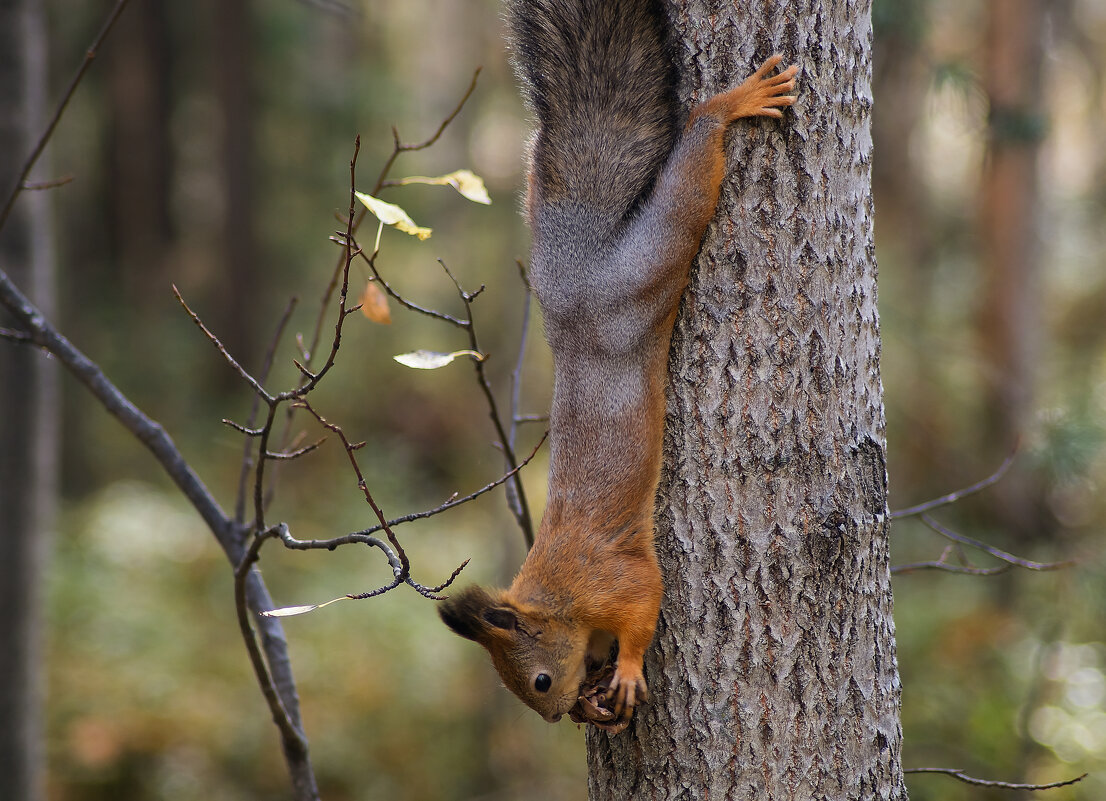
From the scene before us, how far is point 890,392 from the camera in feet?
28.0

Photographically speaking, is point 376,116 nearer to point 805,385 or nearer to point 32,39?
point 32,39

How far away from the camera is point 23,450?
349cm

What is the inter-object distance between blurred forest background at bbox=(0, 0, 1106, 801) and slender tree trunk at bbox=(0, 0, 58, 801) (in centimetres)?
160

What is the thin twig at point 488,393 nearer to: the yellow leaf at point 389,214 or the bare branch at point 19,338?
the yellow leaf at point 389,214

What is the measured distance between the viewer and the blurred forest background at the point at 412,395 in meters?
5.36

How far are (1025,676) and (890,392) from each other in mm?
3310

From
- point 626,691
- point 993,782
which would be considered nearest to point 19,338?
point 626,691

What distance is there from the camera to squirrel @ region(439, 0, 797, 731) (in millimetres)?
1907

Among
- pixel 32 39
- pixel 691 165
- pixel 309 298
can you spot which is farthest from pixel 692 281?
pixel 309 298

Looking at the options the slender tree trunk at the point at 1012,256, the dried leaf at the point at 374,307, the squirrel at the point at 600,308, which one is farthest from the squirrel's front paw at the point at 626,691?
the slender tree trunk at the point at 1012,256

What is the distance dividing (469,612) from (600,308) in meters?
0.74

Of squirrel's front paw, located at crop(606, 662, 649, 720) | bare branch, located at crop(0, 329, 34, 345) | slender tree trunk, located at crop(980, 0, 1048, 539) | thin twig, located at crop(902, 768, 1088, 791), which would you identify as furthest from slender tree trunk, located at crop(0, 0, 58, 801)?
slender tree trunk, located at crop(980, 0, 1048, 539)

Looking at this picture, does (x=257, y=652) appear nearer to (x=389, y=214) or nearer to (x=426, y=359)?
(x=426, y=359)

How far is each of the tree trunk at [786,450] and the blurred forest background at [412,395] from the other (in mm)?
713
